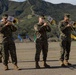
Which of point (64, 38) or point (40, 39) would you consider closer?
point (40, 39)

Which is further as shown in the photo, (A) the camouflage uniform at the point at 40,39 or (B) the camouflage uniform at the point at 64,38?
(B) the camouflage uniform at the point at 64,38

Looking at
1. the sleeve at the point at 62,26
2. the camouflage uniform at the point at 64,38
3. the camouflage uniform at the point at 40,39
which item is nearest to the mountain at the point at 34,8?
the camouflage uniform at the point at 64,38

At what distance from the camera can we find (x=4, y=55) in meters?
14.4

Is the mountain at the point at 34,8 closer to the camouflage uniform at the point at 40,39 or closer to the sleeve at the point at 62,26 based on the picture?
the sleeve at the point at 62,26

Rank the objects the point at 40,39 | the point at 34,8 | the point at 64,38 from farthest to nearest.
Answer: the point at 34,8, the point at 64,38, the point at 40,39

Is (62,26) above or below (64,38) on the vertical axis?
above

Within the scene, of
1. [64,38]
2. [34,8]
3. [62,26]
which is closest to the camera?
[62,26]

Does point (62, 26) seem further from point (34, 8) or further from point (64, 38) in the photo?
Result: point (34, 8)

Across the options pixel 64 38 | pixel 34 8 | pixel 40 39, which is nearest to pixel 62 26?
pixel 64 38

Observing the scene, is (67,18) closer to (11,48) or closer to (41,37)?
(41,37)

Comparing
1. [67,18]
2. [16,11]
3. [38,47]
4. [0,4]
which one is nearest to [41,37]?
[38,47]

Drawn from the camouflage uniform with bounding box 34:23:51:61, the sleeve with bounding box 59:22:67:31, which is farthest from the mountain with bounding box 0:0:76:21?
the camouflage uniform with bounding box 34:23:51:61

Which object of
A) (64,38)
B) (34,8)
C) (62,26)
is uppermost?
(62,26)

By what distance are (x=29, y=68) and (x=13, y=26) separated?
1.79 meters
